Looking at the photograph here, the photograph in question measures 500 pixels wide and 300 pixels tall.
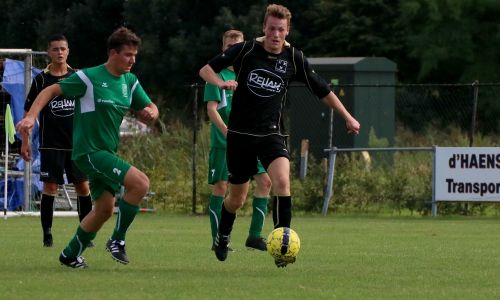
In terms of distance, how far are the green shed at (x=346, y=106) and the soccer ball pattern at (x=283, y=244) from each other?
1495cm

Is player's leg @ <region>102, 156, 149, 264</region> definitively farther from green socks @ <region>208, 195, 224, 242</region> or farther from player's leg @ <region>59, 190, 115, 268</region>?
green socks @ <region>208, 195, 224, 242</region>

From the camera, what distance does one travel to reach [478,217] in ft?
70.9

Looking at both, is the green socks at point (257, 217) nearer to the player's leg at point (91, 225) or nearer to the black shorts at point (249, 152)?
the black shorts at point (249, 152)

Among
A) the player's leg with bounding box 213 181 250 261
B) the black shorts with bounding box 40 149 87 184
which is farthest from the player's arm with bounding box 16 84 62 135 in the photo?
the black shorts with bounding box 40 149 87 184

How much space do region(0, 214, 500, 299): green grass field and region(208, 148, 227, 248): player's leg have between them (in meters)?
0.32

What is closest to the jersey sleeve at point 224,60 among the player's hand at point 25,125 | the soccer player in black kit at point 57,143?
the player's hand at point 25,125

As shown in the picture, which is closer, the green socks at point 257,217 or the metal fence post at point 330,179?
the green socks at point 257,217

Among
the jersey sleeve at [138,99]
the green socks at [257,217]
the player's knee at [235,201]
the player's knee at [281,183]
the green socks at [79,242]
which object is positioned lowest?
the green socks at [79,242]

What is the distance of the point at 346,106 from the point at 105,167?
16701 mm

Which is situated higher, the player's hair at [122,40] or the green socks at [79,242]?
the player's hair at [122,40]

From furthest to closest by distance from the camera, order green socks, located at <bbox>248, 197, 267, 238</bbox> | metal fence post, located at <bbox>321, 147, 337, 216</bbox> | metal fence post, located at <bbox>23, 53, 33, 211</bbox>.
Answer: metal fence post, located at <bbox>321, 147, 337, 216</bbox>
metal fence post, located at <bbox>23, 53, 33, 211</bbox>
green socks, located at <bbox>248, 197, 267, 238</bbox>

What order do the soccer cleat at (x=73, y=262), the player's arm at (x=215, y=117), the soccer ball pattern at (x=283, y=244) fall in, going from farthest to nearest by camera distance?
the player's arm at (x=215, y=117) → the soccer cleat at (x=73, y=262) → the soccer ball pattern at (x=283, y=244)

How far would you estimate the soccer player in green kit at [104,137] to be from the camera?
11.3 m

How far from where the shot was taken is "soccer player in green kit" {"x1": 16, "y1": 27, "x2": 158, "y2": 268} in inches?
445
